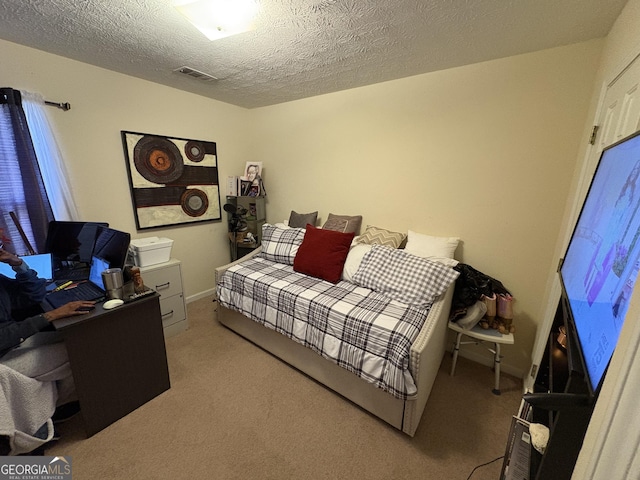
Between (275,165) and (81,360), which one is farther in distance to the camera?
(275,165)

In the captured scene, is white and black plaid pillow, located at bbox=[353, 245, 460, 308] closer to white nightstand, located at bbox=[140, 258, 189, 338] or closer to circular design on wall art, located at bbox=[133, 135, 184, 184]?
white nightstand, located at bbox=[140, 258, 189, 338]

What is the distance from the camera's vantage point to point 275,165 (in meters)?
3.26

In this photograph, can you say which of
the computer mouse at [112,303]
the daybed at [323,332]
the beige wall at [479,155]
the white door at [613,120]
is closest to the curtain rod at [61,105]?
the computer mouse at [112,303]

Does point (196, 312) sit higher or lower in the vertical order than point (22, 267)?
lower

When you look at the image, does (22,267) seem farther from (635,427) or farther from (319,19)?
(635,427)

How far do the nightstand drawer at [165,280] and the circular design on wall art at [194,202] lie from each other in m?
0.78

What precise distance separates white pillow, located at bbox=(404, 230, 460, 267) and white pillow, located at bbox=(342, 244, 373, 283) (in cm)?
39

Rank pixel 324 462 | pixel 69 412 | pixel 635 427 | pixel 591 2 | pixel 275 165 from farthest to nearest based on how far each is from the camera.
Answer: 1. pixel 275 165
2. pixel 69 412
3. pixel 324 462
4. pixel 591 2
5. pixel 635 427

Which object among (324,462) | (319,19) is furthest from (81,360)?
(319,19)

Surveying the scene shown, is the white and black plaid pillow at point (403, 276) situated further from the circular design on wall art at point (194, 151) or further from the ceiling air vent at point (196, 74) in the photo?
the circular design on wall art at point (194, 151)

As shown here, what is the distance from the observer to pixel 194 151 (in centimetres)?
286

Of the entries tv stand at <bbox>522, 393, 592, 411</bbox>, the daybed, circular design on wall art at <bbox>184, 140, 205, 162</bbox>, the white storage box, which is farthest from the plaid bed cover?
circular design on wall art at <bbox>184, 140, 205, 162</bbox>

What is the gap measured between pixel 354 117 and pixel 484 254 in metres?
1.73

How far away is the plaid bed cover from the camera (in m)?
1.44
